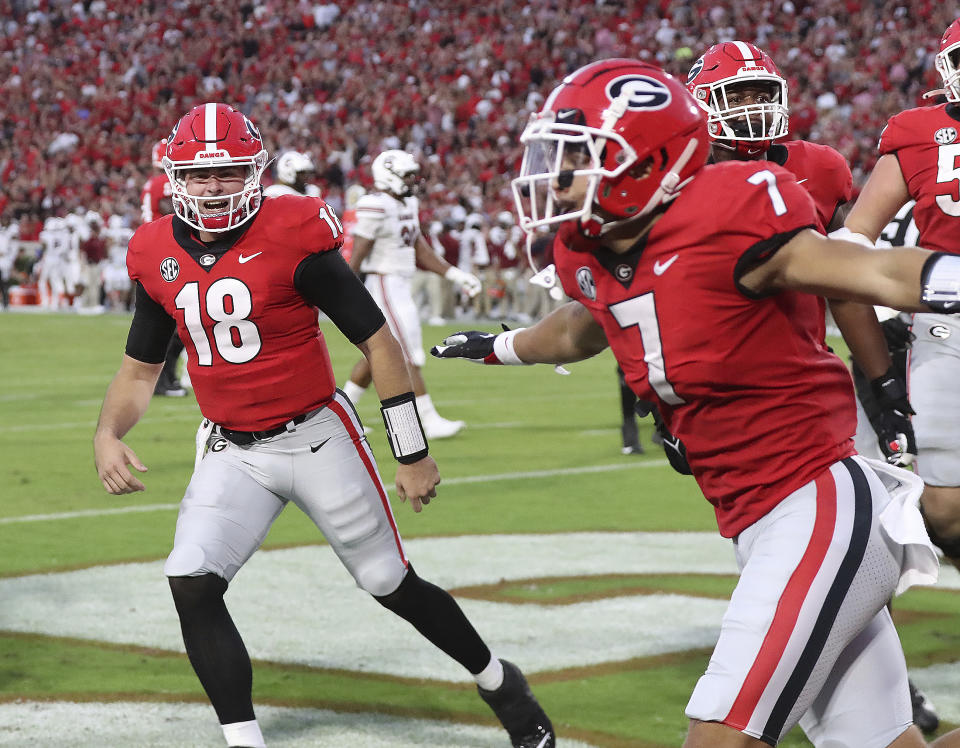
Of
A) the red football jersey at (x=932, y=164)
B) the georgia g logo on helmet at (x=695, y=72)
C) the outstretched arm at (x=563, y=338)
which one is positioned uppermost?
the georgia g logo on helmet at (x=695, y=72)

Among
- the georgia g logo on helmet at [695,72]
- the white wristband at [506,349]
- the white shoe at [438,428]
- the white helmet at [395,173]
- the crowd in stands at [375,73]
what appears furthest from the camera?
the crowd in stands at [375,73]

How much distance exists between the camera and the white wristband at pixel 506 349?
3.56 metres

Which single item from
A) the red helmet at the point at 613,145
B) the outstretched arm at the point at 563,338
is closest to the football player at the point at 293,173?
the outstretched arm at the point at 563,338

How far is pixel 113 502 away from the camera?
804cm

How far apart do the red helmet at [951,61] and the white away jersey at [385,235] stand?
242 inches

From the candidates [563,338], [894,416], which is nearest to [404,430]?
[563,338]

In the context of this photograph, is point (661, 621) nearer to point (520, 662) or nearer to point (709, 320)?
point (520, 662)

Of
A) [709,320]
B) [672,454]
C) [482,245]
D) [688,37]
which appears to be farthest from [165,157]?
[688,37]

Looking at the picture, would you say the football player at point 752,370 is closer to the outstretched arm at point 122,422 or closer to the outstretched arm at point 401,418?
the outstretched arm at point 401,418

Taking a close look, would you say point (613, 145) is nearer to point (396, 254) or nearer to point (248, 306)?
point (248, 306)

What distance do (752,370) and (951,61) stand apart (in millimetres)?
2027

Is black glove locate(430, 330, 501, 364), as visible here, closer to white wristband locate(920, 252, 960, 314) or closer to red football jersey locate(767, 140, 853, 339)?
red football jersey locate(767, 140, 853, 339)

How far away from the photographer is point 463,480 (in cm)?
862

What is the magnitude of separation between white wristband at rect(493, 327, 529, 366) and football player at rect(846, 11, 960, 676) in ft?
4.22
